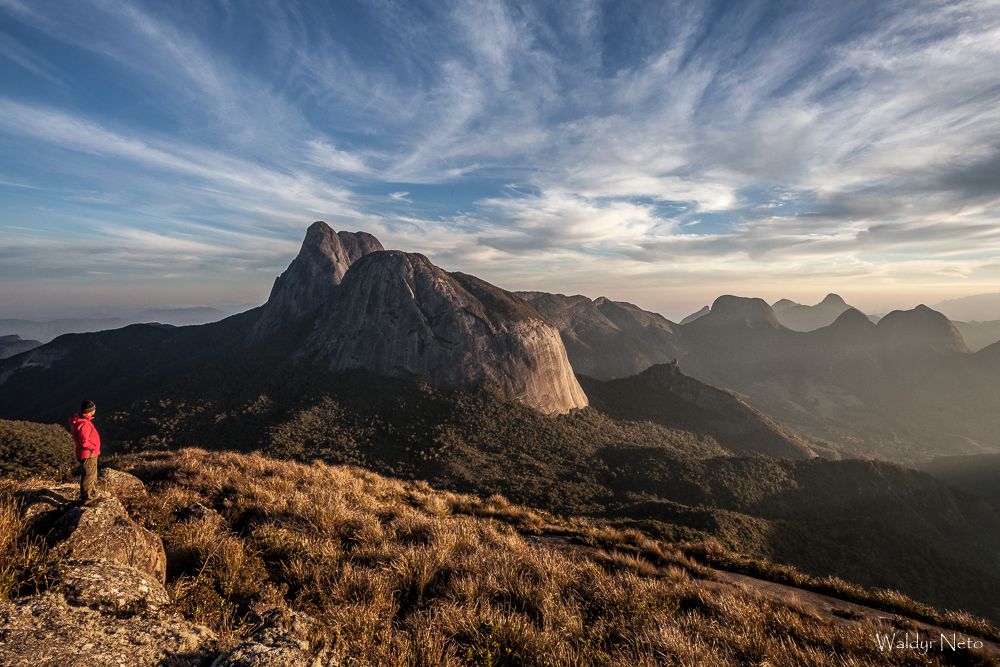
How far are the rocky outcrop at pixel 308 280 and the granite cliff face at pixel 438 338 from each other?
33.0 metres

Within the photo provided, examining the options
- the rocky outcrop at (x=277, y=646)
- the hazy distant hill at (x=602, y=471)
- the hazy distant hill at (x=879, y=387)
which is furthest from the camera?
the hazy distant hill at (x=879, y=387)

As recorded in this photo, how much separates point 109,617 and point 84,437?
6.43 meters

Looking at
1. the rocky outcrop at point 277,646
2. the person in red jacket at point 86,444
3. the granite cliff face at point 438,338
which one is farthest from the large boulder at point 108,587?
the granite cliff face at point 438,338

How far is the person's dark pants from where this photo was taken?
7.12m

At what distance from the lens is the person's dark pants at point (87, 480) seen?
7.12m

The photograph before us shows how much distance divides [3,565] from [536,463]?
171 ft

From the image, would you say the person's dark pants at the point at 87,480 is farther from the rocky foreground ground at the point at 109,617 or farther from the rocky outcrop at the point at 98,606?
the rocky foreground ground at the point at 109,617

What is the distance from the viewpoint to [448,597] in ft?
21.6

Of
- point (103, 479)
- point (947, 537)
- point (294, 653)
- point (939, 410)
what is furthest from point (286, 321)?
point (939, 410)

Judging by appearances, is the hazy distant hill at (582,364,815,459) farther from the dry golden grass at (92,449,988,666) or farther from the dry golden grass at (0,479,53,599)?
the dry golden grass at (0,479,53,599)

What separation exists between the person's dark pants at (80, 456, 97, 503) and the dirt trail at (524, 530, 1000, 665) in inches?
428

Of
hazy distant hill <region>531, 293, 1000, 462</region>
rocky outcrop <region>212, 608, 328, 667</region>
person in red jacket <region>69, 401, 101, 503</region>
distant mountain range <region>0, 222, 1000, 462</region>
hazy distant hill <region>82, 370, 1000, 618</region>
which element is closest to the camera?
rocky outcrop <region>212, 608, 328, 667</region>

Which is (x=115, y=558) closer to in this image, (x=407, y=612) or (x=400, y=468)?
(x=407, y=612)

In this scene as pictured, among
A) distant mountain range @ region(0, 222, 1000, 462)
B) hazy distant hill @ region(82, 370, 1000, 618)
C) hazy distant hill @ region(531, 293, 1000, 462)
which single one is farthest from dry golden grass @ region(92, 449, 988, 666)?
hazy distant hill @ region(531, 293, 1000, 462)
